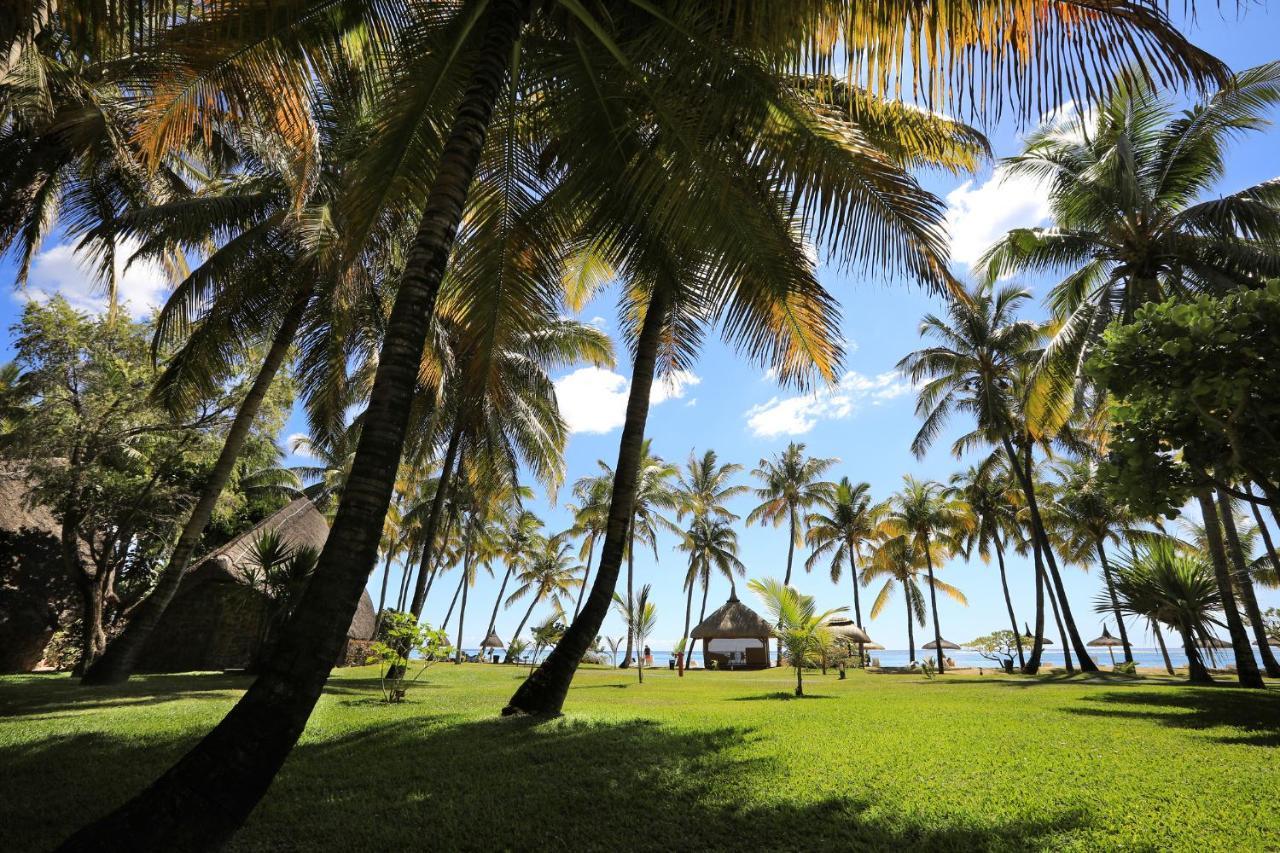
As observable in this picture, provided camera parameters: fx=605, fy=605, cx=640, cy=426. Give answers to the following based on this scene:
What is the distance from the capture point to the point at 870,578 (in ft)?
129

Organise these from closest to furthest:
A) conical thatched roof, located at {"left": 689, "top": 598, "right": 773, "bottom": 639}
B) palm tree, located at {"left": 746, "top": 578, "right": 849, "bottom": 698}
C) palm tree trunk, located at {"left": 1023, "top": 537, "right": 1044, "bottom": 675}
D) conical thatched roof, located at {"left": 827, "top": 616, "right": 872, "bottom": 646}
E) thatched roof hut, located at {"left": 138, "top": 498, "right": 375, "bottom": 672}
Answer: palm tree, located at {"left": 746, "top": 578, "right": 849, "bottom": 698}
thatched roof hut, located at {"left": 138, "top": 498, "right": 375, "bottom": 672}
palm tree trunk, located at {"left": 1023, "top": 537, "right": 1044, "bottom": 675}
conical thatched roof, located at {"left": 689, "top": 598, "right": 773, "bottom": 639}
conical thatched roof, located at {"left": 827, "top": 616, "right": 872, "bottom": 646}

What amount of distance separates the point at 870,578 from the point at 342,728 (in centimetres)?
3818

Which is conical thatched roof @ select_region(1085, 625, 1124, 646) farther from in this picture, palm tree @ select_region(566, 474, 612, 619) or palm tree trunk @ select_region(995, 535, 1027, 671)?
palm tree @ select_region(566, 474, 612, 619)

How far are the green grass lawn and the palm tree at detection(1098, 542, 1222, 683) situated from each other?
289 centimetres

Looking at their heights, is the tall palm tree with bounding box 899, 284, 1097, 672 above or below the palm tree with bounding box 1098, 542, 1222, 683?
above

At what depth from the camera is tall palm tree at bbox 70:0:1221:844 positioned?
294 centimetres

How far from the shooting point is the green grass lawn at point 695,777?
344 cm

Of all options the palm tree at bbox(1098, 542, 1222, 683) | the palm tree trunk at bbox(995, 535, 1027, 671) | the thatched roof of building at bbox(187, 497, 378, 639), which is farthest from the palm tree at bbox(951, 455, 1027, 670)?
the thatched roof of building at bbox(187, 497, 378, 639)

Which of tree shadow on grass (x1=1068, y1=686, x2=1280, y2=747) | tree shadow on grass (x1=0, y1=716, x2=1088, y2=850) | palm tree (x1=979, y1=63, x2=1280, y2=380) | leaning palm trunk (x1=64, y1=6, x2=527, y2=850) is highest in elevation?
palm tree (x1=979, y1=63, x2=1280, y2=380)

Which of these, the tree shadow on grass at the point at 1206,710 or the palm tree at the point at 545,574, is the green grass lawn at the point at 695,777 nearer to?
the tree shadow on grass at the point at 1206,710

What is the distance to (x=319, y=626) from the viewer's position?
302cm

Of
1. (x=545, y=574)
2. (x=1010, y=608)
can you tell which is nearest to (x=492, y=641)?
(x=545, y=574)

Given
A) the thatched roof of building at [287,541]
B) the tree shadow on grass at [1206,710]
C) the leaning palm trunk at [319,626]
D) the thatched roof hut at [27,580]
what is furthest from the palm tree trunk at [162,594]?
the tree shadow on grass at [1206,710]

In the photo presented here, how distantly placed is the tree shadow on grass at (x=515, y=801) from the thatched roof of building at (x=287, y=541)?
819 cm
